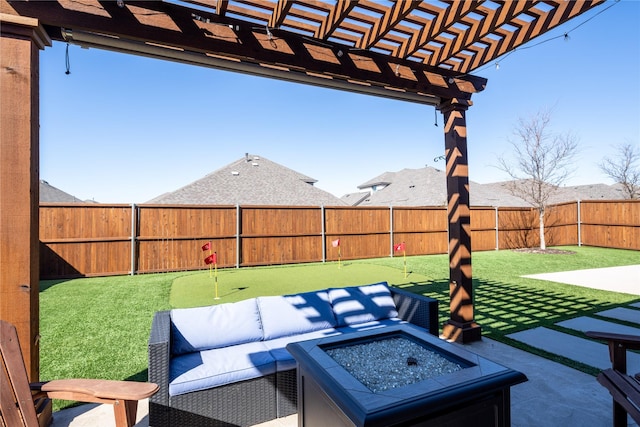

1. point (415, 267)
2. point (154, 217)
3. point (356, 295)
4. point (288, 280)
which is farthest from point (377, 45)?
point (154, 217)

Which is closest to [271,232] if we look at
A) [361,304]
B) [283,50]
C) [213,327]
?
[361,304]

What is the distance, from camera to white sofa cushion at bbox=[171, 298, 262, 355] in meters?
2.65

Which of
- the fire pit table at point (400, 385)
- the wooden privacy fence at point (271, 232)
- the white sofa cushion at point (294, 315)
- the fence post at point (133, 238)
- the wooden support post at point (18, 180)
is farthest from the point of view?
the fence post at point (133, 238)

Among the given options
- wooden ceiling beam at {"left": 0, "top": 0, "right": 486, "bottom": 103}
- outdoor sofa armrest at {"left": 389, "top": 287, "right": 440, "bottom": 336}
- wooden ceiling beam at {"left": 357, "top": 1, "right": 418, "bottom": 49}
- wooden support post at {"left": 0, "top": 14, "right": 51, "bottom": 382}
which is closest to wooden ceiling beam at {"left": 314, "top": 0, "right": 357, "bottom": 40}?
wooden ceiling beam at {"left": 0, "top": 0, "right": 486, "bottom": 103}

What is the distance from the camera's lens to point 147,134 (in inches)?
555

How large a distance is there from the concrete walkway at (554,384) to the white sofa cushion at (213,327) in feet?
2.00

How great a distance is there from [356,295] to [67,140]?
13.8 meters

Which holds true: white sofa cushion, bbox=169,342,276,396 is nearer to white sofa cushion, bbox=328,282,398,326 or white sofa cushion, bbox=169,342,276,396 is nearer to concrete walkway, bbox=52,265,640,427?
concrete walkway, bbox=52,265,640,427

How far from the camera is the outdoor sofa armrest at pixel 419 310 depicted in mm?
3248

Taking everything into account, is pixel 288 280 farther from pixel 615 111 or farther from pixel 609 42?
pixel 615 111

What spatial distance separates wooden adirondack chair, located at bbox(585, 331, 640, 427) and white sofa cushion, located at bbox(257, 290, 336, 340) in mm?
2110

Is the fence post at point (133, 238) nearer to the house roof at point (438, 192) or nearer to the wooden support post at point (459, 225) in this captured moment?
the wooden support post at point (459, 225)

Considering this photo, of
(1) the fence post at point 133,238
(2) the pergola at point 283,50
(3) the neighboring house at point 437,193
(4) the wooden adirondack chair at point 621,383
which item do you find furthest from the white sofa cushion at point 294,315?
(3) the neighboring house at point 437,193

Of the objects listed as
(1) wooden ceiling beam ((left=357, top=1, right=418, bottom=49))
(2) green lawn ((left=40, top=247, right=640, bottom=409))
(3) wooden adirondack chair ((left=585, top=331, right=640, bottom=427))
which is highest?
(1) wooden ceiling beam ((left=357, top=1, right=418, bottom=49))
